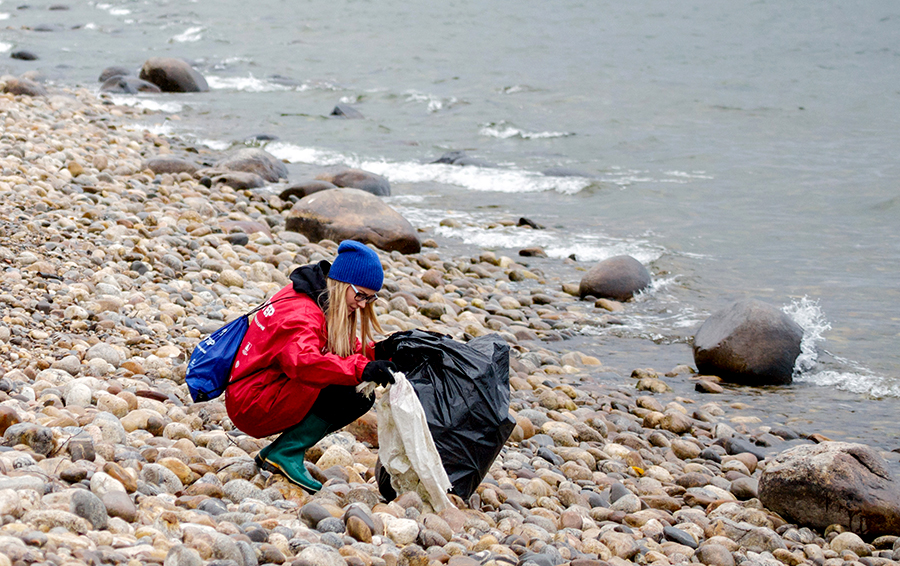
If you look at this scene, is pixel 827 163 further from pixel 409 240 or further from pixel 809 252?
pixel 409 240

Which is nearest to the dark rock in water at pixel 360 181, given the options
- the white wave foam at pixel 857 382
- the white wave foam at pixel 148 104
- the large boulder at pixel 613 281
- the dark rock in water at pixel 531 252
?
the dark rock in water at pixel 531 252

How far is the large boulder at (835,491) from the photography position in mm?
4289

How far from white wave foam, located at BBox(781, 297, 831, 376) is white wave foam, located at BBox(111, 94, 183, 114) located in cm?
1373

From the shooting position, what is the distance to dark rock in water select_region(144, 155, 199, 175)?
1023 centimetres

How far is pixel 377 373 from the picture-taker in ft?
11.2

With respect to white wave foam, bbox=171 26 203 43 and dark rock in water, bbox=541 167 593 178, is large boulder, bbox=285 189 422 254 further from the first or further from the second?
white wave foam, bbox=171 26 203 43

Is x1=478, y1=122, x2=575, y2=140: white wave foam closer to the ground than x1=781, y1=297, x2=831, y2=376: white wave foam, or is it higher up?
closer to the ground

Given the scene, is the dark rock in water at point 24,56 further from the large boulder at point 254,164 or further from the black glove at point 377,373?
the black glove at point 377,373

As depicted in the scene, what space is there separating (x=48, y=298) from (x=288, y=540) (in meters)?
3.12

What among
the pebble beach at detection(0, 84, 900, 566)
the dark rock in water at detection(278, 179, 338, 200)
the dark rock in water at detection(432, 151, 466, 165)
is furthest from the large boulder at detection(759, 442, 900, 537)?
the dark rock in water at detection(432, 151, 466, 165)

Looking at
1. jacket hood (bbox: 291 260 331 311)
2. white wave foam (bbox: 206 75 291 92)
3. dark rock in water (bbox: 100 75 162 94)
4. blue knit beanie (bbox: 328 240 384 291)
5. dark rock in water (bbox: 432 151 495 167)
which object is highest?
blue knit beanie (bbox: 328 240 384 291)

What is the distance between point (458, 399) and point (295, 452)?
76cm

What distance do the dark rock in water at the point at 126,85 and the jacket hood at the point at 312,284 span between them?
17.5 metres

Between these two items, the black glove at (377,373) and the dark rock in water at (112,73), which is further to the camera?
the dark rock in water at (112,73)
